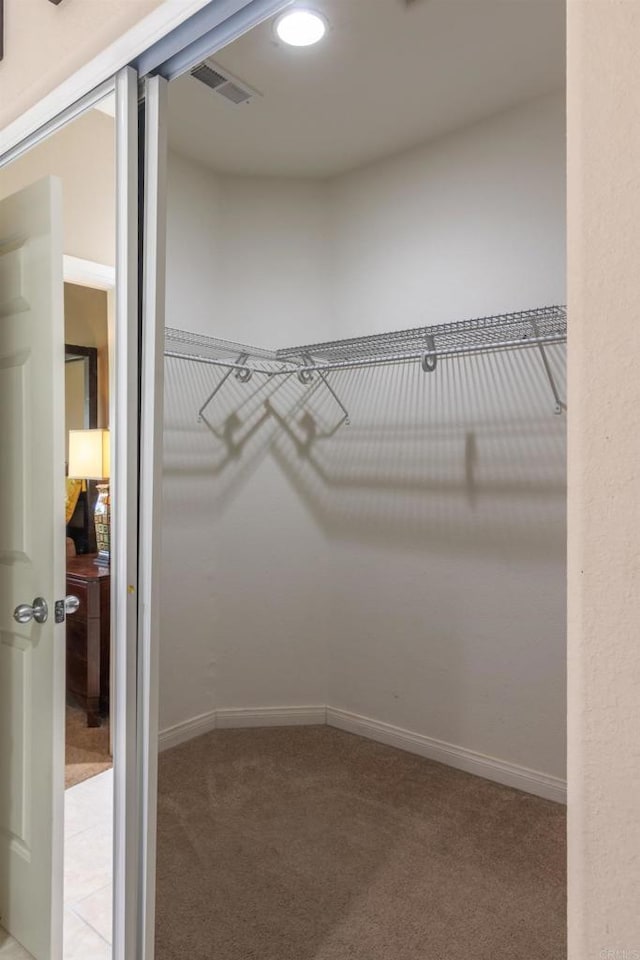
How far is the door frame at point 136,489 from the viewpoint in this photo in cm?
128

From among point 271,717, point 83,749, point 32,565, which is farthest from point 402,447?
point 83,749

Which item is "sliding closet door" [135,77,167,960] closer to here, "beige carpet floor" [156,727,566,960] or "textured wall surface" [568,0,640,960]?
"beige carpet floor" [156,727,566,960]

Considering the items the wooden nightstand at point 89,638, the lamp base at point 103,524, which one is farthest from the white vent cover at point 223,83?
the wooden nightstand at point 89,638

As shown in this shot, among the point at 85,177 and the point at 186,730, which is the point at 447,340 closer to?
the point at 85,177

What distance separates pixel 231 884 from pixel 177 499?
1.48 m

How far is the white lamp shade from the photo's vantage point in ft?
4.58

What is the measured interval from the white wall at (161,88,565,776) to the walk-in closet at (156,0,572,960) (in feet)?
→ 0.04

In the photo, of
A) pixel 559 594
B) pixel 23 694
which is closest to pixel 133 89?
pixel 23 694

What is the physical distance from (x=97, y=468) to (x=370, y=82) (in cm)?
179

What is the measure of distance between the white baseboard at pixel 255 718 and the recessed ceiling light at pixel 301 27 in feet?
8.78

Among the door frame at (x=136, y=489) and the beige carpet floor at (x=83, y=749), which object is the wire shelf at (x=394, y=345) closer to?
the door frame at (x=136, y=489)

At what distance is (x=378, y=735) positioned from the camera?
284 centimetres

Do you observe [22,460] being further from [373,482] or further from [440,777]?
[440,777]

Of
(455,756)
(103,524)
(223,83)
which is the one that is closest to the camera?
(103,524)
